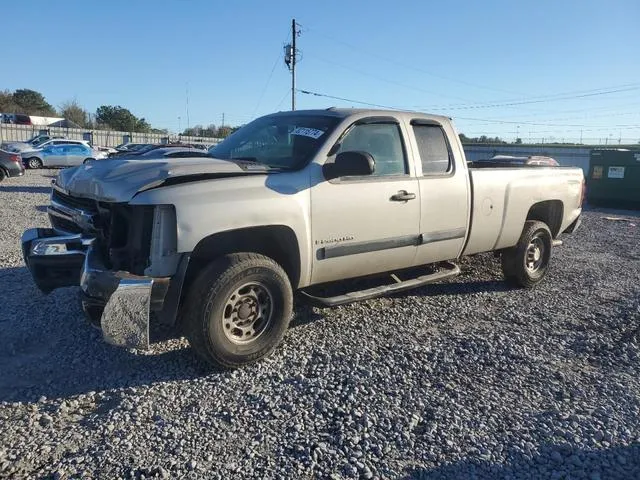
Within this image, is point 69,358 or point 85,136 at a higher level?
point 85,136

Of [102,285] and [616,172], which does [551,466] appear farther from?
[616,172]

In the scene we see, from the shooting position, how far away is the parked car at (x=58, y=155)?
27016 mm

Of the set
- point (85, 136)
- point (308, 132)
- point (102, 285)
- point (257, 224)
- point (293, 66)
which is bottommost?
point (102, 285)

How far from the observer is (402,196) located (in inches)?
192

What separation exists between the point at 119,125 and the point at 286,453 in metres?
77.5

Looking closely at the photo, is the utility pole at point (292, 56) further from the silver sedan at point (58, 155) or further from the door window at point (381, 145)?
the door window at point (381, 145)

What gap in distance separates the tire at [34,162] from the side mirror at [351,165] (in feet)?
88.8

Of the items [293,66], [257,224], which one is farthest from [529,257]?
[293,66]

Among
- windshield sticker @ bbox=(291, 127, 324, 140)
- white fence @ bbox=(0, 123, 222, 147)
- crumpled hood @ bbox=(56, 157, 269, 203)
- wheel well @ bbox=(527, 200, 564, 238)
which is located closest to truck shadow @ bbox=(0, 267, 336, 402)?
crumpled hood @ bbox=(56, 157, 269, 203)

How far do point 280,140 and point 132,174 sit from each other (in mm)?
1528

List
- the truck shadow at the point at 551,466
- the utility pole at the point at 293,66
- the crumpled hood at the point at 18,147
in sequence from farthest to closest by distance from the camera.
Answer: the utility pole at the point at 293,66
the crumpled hood at the point at 18,147
the truck shadow at the point at 551,466

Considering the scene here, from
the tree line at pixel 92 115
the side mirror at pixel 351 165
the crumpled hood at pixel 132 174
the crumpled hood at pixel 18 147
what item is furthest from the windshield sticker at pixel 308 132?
the tree line at pixel 92 115

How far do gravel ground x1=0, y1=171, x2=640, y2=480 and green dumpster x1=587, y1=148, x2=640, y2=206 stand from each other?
1333cm

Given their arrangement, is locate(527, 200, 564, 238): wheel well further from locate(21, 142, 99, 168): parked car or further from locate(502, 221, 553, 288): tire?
locate(21, 142, 99, 168): parked car
